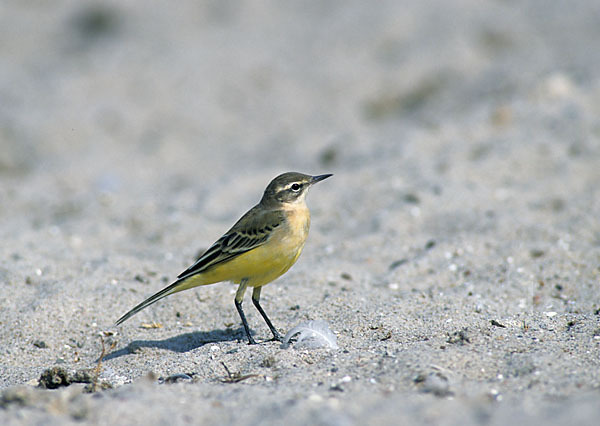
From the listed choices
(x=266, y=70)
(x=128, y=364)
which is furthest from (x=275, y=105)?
(x=128, y=364)

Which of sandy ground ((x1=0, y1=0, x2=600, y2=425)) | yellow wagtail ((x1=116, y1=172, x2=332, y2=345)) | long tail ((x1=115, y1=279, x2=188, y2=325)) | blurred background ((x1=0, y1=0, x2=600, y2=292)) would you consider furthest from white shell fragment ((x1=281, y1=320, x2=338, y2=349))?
blurred background ((x1=0, y1=0, x2=600, y2=292))

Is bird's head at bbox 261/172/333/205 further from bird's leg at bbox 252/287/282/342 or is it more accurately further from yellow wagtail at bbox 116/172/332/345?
bird's leg at bbox 252/287/282/342

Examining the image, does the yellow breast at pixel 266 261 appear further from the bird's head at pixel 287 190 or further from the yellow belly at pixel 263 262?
the bird's head at pixel 287 190

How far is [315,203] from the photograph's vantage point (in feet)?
32.9

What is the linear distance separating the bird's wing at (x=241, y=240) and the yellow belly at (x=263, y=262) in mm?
48

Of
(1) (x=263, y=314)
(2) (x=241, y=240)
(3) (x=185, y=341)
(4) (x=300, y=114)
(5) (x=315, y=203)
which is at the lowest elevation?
(3) (x=185, y=341)

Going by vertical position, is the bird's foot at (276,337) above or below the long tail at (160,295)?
below

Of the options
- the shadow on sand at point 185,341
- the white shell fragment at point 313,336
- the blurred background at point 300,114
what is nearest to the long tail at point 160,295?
the shadow on sand at point 185,341

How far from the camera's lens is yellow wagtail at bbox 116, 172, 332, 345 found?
6277 mm

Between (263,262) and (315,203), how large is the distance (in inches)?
150

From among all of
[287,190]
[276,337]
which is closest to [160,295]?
[276,337]

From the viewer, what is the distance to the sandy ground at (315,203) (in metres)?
4.73

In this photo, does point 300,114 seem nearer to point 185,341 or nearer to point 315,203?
point 315,203

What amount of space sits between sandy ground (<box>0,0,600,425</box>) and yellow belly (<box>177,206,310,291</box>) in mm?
571
